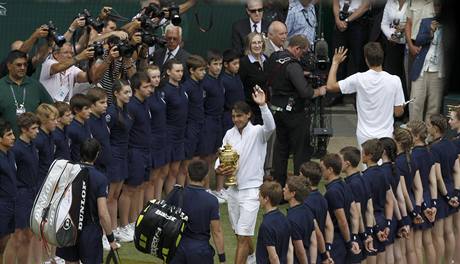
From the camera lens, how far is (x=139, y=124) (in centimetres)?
1015

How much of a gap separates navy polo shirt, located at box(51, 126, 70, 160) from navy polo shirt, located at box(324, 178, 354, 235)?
279 centimetres

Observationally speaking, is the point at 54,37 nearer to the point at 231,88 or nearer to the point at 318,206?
the point at 231,88

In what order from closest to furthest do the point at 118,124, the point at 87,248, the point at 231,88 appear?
the point at 87,248 → the point at 118,124 → the point at 231,88

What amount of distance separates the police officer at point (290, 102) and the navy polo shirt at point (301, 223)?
395 centimetres

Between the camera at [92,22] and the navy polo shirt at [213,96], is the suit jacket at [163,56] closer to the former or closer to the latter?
the navy polo shirt at [213,96]

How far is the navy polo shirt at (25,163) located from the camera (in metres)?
8.05

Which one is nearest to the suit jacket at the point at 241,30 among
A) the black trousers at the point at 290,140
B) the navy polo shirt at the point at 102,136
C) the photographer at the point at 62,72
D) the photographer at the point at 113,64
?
the black trousers at the point at 290,140

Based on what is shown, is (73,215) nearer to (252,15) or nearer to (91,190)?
(91,190)

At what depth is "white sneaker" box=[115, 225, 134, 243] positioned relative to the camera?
10.0m

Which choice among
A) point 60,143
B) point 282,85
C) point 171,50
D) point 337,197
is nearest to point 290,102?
point 282,85

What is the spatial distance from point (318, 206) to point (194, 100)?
14.3ft

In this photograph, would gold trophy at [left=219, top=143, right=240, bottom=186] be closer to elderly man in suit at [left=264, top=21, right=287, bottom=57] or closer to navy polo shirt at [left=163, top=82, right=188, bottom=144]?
navy polo shirt at [left=163, top=82, right=188, bottom=144]

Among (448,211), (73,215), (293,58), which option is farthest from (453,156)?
(73,215)

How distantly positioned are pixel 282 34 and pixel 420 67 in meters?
2.45
